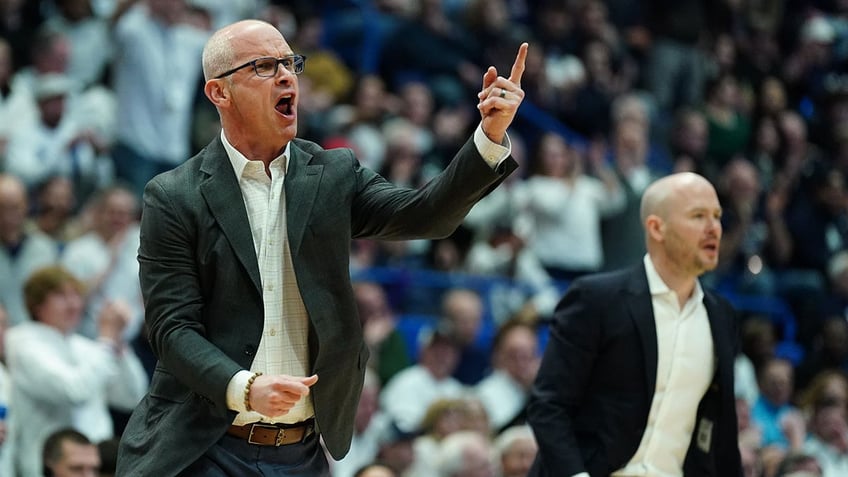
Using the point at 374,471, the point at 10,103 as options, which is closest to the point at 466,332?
the point at 374,471

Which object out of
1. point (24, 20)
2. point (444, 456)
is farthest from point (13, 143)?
point (444, 456)

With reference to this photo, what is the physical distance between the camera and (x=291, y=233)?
3729 mm

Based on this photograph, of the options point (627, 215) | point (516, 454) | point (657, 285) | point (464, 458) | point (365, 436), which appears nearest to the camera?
point (657, 285)

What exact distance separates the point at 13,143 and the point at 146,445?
19.3 ft

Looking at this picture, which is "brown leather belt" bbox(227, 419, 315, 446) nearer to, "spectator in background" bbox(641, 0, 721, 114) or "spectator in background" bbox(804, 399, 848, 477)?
"spectator in background" bbox(804, 399, 848, 477)

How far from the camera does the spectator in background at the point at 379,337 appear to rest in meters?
9.18

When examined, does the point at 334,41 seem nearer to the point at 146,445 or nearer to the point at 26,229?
the point at 26,229

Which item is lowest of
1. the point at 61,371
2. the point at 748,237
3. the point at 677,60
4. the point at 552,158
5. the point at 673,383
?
the point at 61,371

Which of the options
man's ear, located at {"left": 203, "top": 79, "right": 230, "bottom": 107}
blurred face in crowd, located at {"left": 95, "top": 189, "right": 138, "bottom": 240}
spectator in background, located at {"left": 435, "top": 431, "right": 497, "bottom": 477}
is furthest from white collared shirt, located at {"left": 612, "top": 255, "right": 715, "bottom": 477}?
blurred face in crowd, located at {"left": 95, "top": 189, "right": 138, "bottom": 240}

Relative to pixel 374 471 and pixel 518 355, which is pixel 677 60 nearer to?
pixel 518 355

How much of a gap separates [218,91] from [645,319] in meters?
2.15

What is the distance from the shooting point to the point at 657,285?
5.39m

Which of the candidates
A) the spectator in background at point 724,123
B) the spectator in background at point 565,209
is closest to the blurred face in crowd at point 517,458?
the spectator in background at point 565,209

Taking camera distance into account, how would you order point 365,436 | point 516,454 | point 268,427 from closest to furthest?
point 268,427
point 516,454
point 365,436
